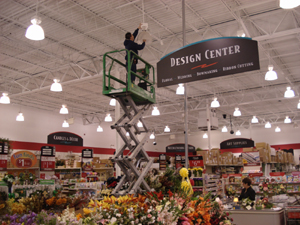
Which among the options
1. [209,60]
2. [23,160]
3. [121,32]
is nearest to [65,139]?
[23,160]

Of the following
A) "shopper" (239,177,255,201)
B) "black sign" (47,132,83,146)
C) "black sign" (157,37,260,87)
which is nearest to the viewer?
"black sign" (157,37,260,87)

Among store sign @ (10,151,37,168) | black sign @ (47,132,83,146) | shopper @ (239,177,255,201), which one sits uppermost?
black sign @ (47,132,83,146)

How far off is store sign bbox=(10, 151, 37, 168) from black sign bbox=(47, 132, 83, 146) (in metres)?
6.62

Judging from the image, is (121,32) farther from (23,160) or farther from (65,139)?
(65,139)

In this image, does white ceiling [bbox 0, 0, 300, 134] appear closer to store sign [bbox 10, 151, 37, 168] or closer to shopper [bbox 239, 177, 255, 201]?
store sign [bbox 10, 151, 37, 168]

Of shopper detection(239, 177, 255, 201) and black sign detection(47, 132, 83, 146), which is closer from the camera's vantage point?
shopper detection(239, 177, 255, 201)

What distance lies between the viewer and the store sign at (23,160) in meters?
12.3

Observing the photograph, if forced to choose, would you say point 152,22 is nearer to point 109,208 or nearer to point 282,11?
point 282,11

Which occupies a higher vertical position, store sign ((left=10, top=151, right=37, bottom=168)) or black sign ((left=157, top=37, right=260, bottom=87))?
black sign ((left=157, top=37, right=260, bottom=87))

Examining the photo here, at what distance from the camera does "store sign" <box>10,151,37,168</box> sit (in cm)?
1227

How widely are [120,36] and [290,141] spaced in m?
21.1

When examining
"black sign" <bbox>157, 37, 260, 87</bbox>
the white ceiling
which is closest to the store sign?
the white ceiling

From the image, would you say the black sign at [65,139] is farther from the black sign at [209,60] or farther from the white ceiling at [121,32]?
the black sign at [209,60]

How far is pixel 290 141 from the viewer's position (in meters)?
25.8
